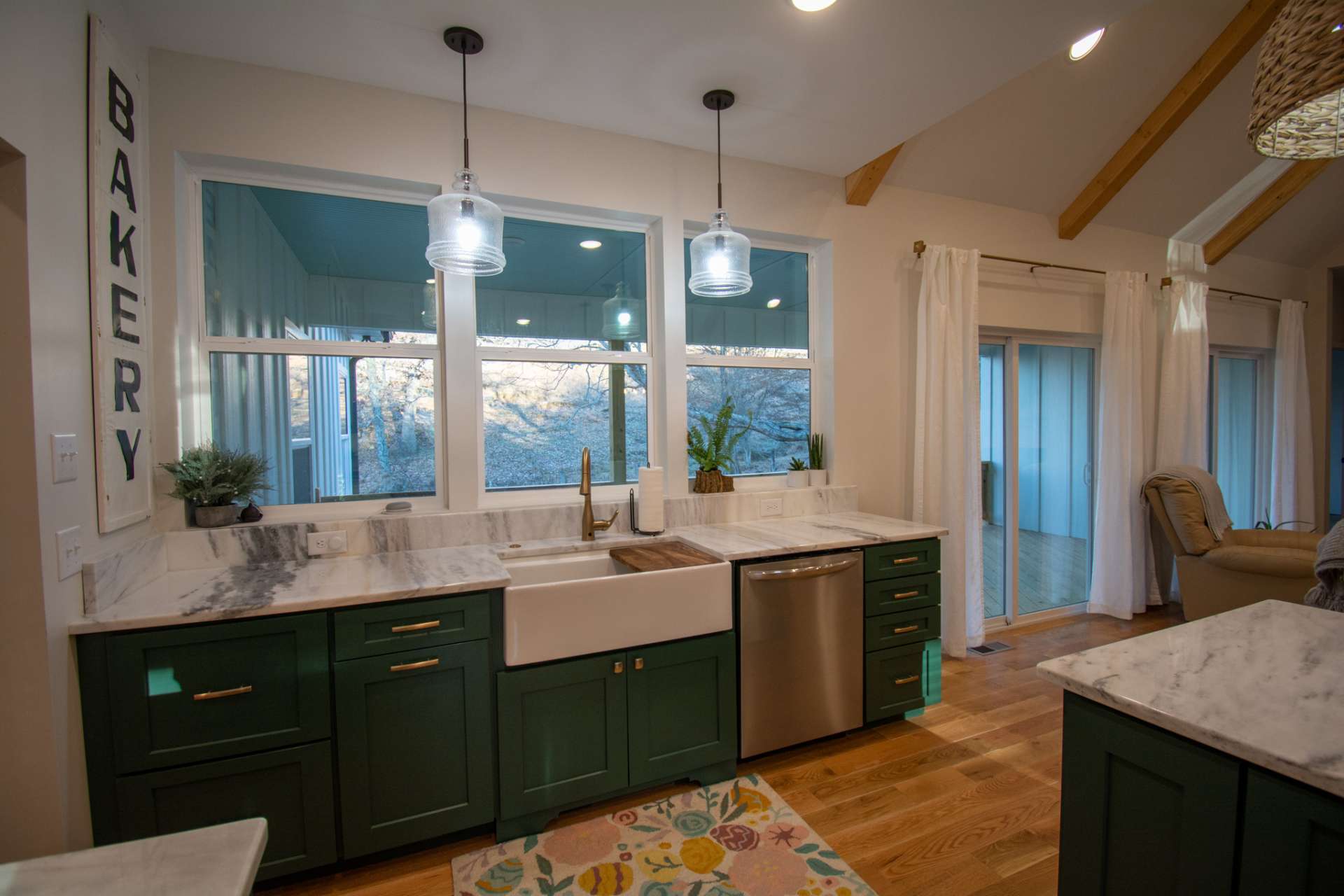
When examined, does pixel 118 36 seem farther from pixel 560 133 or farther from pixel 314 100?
pixel 560 133

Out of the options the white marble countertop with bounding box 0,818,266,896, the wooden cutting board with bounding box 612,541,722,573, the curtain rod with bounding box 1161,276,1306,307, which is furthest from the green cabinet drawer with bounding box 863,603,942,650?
the curtain rod with bounding box 1161,276,1306,307

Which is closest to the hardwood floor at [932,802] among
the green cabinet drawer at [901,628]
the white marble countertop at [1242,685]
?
the green cabinet drawer at [901,628]

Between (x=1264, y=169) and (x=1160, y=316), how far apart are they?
44.2 inches

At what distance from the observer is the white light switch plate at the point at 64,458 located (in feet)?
4.79

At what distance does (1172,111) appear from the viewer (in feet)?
10.6

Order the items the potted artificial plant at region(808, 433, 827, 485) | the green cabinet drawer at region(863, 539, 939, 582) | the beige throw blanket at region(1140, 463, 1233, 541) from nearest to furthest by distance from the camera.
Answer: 1. the green cabinet drawer at region(863, 539, 939, 582)
2. the potted artificial plant at region(808, 433, 827, 485)
3. the beige throw blanket at region(1140, 463, 1233, 541)

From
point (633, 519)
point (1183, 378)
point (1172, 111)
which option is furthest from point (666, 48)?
point (1183, 378)

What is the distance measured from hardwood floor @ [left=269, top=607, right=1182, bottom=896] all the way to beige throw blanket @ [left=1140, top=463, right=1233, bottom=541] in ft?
5.42

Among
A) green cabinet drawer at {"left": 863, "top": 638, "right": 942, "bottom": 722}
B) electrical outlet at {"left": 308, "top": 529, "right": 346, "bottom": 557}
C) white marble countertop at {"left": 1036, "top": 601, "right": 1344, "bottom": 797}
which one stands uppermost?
electrical outlet at {"left": 308, "top": 529, "right": 346, "bottom": 557}

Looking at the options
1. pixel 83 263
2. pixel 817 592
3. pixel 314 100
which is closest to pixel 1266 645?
pixel 817 592

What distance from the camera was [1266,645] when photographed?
1277mm

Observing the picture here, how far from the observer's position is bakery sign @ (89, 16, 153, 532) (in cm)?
168

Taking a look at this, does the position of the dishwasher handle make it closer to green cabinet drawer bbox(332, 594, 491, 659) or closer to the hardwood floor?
the hardwood floor

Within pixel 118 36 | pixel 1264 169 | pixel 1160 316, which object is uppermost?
pixel 1264 169
